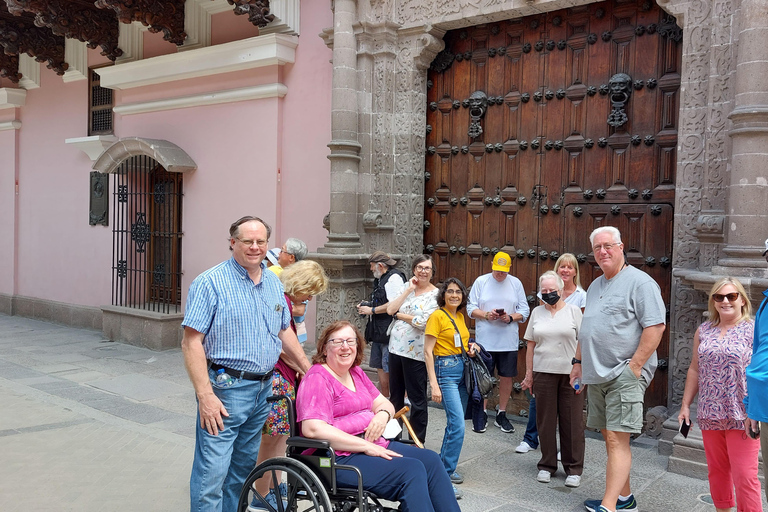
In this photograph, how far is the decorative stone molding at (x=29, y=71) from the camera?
525 inches

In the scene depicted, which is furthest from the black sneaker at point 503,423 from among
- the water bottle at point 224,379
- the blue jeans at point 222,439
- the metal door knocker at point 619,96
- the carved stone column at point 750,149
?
the water bottle at point 224,379

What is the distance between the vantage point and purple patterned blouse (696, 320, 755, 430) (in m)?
4.03

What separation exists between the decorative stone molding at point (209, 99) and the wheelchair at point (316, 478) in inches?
242

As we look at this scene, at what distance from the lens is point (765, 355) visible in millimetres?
3273

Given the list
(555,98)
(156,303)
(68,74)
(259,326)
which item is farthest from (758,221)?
(68,74)

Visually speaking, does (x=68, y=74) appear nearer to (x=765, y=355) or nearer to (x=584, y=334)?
(x=584, y=334)

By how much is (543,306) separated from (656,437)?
5.65 feet

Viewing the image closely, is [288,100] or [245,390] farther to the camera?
[288,100]

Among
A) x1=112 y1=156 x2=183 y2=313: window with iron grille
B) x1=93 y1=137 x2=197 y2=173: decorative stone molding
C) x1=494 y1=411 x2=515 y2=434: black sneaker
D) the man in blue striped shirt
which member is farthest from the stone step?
x1=112 y1=156 x2=183 y2=313: window with iron grille

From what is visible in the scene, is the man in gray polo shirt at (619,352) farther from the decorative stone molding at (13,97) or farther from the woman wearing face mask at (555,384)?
the decorative stone molding at (13,97)

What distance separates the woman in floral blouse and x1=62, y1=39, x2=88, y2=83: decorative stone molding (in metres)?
8.99

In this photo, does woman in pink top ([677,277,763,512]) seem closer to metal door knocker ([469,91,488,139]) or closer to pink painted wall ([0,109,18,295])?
metal door knocker ([469,91,488,139])

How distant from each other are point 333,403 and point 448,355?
4.88ft

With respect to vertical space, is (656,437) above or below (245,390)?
below
